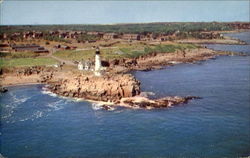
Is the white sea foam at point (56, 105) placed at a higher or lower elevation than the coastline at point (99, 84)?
lower

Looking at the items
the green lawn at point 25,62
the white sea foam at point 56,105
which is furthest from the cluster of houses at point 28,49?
the white sea foam at point 56,105

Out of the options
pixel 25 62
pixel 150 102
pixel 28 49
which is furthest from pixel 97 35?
pixel 150 102

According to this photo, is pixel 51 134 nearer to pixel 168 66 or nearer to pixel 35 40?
pixel 168 66

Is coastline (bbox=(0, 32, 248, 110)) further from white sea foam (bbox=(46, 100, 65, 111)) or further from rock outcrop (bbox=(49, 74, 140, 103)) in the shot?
white sea foam (bbox=(46, 100, 65, 111))

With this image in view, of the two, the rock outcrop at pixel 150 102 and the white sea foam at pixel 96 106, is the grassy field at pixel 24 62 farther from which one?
the rock outcrop at pixel 150 102

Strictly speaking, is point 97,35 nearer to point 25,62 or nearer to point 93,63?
point 93,63

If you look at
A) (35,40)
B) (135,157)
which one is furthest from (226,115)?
(35,40)
